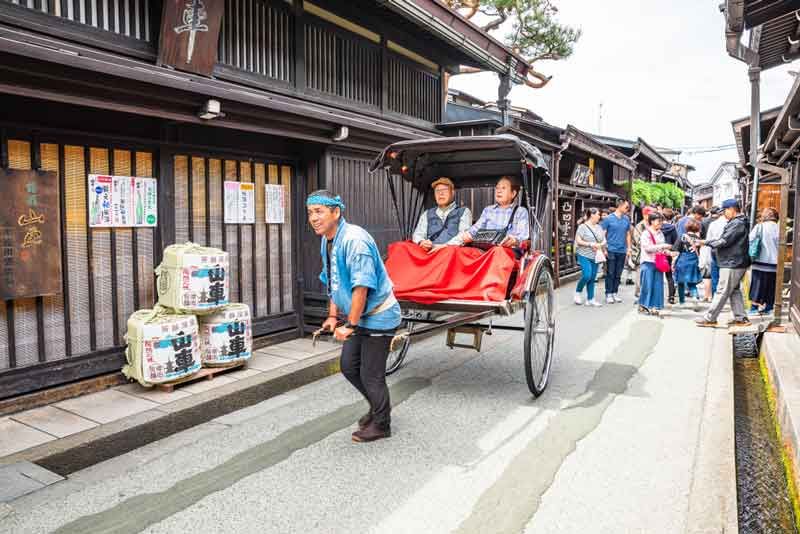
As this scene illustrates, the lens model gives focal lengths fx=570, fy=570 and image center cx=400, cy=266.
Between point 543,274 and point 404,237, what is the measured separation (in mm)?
1762

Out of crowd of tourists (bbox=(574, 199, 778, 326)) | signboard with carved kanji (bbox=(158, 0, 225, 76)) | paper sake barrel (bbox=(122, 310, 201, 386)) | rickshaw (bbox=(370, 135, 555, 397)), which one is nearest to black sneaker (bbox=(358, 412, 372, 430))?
rickshaw (bbox=(370, 135, 555, 397))

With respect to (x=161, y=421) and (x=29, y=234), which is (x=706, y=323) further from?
(x=29, y=234)

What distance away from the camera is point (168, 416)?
5152 millimetres

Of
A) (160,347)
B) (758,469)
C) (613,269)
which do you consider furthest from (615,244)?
(160,347)

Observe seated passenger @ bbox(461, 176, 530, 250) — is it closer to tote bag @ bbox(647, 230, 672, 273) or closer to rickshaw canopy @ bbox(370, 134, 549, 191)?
rickshaw canopy @ bbox(370, 134, 549, 191)

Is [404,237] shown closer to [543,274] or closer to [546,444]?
[543,274]

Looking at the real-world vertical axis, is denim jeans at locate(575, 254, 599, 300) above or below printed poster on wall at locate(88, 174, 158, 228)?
below

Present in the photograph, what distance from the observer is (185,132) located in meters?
6.64

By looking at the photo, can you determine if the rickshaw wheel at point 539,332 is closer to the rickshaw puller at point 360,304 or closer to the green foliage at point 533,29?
the rickshaw puller at point 360,304

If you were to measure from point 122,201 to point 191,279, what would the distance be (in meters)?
1.11

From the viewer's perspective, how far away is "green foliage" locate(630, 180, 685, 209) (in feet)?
84.5

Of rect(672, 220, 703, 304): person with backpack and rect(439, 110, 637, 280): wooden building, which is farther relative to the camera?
rect(439, 110, 637, 280): wooden building

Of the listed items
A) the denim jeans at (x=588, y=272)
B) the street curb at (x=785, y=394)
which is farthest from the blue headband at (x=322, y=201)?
the denim jeans at (x=588, y=272)

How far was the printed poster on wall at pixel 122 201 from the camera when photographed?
5777 millimetres
